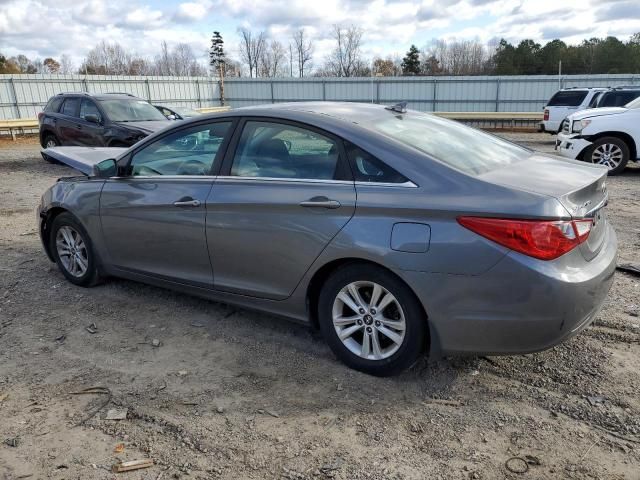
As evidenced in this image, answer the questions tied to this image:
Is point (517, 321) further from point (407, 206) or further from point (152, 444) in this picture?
point (152, 444)

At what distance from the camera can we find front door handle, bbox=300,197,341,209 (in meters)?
3.22

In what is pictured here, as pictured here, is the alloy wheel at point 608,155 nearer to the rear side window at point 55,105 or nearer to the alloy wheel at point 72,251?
the alloy wheel at point 72,251

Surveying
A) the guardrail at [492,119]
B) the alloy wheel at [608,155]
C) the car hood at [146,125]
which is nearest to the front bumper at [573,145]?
the alloy wheel at [608,155]

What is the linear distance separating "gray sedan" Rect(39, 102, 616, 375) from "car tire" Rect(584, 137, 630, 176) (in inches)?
307

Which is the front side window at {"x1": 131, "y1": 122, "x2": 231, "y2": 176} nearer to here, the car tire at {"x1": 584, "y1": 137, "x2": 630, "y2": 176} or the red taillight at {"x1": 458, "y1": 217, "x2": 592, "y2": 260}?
the red taillight at {"x1": 458, "y1": 217, "x2": 592, "y2": 260}

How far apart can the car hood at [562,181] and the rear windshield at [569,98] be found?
16.8 meters

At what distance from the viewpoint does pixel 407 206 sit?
298cm

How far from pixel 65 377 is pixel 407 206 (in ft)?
8.00

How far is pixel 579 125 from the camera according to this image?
35.3ft

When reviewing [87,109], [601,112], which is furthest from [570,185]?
[87,109]

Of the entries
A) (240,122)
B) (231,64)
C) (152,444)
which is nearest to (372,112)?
(240,122)

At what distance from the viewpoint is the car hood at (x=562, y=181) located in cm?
288

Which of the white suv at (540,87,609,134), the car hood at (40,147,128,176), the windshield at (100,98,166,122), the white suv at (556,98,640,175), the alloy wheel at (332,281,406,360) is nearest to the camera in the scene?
the alloy wheel at (332,281,406,360)

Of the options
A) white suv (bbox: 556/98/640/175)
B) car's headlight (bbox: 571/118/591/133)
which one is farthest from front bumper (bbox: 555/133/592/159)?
car's headlight (bbox: 571/118/591/133)
